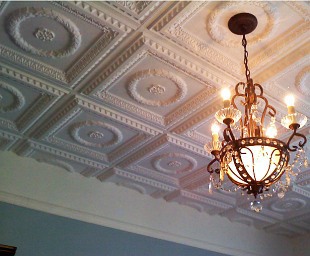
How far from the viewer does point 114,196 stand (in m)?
5.43

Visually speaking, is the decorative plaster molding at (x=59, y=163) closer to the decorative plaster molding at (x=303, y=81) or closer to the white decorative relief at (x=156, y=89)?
the white decorative relief at (x=156, y=89)

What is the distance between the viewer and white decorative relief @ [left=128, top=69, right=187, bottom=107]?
340 centimetres

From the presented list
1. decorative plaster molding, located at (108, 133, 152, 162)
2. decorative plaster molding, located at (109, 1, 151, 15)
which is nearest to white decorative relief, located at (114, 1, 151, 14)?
decorative plaster molding, located at (109, 1, 151, 15)

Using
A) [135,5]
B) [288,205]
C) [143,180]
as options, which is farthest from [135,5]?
[288,205]

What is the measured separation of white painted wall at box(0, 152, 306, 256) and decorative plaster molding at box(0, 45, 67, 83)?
1799 millimetres

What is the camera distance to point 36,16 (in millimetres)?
2832

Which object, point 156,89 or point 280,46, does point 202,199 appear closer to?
point 156,89

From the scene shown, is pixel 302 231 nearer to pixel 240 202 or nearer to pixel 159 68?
pixel 240 202

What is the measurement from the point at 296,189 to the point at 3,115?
402 cm

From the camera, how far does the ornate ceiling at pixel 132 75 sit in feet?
9.26

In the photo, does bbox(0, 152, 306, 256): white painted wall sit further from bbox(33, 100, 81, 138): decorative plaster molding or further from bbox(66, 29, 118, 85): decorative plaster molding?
bbox(66, 29, 118, 85): decorative plaster molding

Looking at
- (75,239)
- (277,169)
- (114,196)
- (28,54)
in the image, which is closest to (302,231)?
(114,196)

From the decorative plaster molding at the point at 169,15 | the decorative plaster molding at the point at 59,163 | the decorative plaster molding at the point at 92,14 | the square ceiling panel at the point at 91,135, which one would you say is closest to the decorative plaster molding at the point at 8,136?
the square ceiling panel at the point at 91,135

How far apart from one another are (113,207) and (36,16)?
3190 mm
